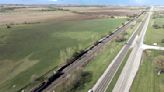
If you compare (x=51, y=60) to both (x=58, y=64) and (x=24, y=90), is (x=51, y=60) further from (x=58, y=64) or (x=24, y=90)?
(x=24, y=90)

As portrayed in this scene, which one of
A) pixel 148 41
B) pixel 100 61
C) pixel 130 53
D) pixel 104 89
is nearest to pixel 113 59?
pixel 100 61

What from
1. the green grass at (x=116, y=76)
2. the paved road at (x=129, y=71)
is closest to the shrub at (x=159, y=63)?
the paved road at (x=129, y=71)

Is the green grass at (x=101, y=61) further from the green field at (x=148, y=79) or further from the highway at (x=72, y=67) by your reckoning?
the green field at (x=148, y=79)

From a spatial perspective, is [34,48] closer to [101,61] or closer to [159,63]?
[101,61]

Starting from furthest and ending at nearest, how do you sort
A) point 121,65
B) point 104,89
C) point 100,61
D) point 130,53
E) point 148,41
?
point 148,41
point 130,53
point 100,61
point 121,65
point 104,89

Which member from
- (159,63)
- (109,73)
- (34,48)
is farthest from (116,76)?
(34,48)

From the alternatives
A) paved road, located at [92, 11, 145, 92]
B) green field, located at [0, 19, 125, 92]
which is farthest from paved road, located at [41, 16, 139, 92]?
paved road, located at [92, 11, 145, 92]
